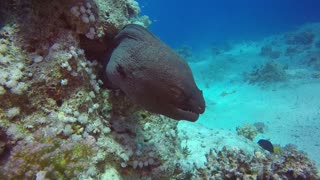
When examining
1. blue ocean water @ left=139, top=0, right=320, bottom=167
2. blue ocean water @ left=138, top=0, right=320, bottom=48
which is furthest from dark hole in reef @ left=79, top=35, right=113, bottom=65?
blue ocean water @ left=138, top=0, right=320, bottom=48

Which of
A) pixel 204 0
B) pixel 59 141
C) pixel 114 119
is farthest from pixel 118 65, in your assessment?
pixel 204 0

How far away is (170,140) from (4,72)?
2.59 metres

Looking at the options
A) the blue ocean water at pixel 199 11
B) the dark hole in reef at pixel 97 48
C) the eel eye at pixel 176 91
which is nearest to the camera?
the eel eye at pixel 176 91

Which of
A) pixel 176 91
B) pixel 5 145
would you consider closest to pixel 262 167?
pixel 176 91

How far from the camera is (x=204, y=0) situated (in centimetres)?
11844

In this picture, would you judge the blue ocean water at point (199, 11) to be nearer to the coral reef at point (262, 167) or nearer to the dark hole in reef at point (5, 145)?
the coral reef at point (262, 167)

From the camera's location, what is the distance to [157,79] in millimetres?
3021

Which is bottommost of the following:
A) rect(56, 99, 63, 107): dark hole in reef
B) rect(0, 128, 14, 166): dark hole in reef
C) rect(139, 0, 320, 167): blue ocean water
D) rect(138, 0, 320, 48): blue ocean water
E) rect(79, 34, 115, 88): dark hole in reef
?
rect(0, 128, 14, 166): dark hole in reef

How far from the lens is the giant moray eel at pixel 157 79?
3002 millimetres

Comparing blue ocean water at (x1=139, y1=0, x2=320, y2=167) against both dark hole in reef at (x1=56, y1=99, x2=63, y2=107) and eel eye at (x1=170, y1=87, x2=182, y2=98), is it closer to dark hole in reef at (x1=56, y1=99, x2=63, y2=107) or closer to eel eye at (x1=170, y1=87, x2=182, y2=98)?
eel eye at (x1=170, y1=87, x2=182, y2=98)

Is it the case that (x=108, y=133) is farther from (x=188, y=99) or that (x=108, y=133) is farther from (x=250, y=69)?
(x=250, y=69)

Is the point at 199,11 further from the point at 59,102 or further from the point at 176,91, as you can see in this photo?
the point at 59,102

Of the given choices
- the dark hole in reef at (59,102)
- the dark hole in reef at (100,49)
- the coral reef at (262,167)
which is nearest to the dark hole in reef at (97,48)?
the dark hole in reef at (100,49)

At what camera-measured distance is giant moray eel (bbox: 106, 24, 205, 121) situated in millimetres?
3002
